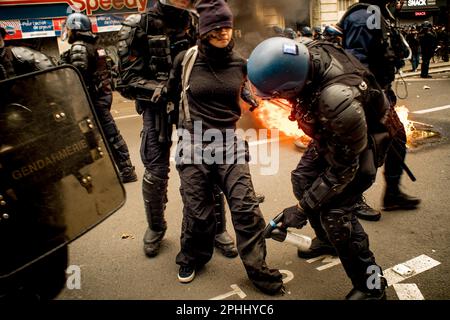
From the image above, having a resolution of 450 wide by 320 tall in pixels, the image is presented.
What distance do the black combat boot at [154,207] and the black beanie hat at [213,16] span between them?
1271mm

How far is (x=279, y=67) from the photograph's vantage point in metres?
1.93

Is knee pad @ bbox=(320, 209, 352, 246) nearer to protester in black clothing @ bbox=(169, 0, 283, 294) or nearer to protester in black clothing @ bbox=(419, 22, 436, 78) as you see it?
protester in black clothing @ bbox=(169, 0, 283, 294)

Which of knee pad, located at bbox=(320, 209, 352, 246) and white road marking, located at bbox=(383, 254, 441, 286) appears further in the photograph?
white road marking, located at bbox=(383, 254, 441, 286)

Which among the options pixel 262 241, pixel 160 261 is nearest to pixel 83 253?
pixel 160 261

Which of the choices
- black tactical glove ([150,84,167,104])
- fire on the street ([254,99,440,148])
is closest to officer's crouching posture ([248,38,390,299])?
black tactical glove ([150,84,167,104])

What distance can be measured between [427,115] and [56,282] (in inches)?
271

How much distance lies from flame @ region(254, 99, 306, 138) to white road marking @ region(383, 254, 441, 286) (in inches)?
130

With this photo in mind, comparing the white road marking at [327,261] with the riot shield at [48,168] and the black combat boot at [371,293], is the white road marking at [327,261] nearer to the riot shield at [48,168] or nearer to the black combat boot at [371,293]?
the black combat boot at [371,293]

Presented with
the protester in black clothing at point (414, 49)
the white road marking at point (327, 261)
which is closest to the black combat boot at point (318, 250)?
the white road marking at point (327, 261)

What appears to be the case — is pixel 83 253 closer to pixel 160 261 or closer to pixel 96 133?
pixel 160 261

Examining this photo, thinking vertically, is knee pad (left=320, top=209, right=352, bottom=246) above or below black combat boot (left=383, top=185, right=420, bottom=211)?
above

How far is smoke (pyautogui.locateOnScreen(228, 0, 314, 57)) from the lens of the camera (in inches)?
584

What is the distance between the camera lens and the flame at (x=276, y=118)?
6.23 metres
